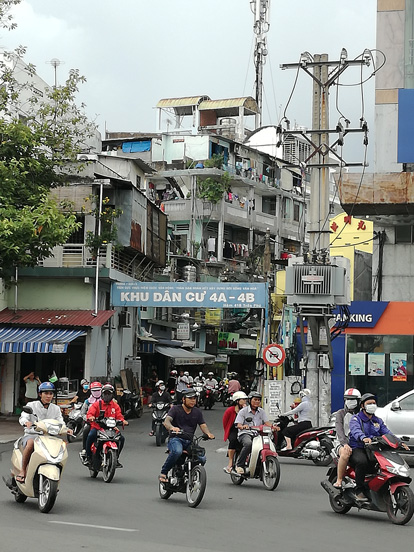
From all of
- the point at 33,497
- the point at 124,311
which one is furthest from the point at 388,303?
the point at 33,497

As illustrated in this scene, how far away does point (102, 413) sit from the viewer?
50.3ft

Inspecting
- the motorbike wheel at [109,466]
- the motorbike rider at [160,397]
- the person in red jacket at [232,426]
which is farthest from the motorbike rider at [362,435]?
the motorbike rider at [160,397]

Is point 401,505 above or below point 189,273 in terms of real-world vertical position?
below

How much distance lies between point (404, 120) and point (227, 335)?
31296mm

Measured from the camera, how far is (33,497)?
1139 centimetres

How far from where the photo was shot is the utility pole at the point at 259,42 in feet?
219

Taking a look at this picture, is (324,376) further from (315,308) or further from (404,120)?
(404,120)

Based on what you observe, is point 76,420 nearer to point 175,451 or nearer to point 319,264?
point 319,264

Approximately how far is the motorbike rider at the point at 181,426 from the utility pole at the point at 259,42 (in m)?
54.5

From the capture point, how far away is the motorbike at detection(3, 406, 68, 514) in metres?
10.9

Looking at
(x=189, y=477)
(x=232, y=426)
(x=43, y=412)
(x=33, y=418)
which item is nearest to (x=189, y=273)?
(x=232, y=426)

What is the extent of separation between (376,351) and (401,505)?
1852cm

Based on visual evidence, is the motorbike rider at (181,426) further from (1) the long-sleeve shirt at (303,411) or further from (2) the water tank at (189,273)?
(2) the water tank at (189,273)

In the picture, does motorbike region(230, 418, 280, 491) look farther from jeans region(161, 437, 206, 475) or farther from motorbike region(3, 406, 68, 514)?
motorbike region(3, 406, 68, 514)
